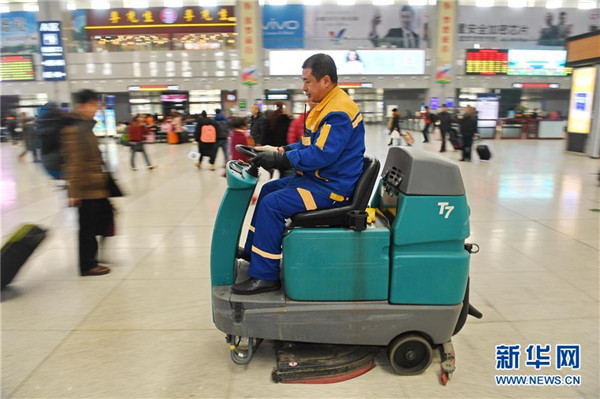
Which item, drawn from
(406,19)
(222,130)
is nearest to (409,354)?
(222,130)

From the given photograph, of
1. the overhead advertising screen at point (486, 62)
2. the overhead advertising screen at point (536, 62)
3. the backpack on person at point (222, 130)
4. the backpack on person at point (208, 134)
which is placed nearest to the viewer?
the backpack on person at point (208, 134)

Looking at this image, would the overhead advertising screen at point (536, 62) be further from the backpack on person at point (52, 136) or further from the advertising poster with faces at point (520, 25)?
the backpack on person at point (52, 136)

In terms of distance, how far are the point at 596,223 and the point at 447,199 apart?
4.71 metres

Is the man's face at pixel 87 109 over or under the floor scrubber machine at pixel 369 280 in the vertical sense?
over

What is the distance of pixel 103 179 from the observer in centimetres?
397

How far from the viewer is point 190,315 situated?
127 inches

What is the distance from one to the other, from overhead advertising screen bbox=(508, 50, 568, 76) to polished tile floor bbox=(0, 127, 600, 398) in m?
29.3

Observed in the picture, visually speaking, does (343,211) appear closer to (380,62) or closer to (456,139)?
(456,139)

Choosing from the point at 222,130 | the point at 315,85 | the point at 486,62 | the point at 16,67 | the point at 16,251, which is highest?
the point at 486,62

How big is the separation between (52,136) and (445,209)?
3.71m

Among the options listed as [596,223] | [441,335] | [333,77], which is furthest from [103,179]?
[596,223]

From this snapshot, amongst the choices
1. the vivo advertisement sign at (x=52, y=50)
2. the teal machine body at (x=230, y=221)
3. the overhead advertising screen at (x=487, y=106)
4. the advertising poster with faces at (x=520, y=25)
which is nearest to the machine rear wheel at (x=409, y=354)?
the teal machine body at (x=230, y=221)

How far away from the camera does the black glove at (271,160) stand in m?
2.40

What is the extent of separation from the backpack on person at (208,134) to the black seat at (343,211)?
29.3 ft
